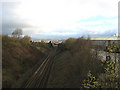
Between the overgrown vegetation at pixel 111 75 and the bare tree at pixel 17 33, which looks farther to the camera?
the bare tree at pixel 17 33

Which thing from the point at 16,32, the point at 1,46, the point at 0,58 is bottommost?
the point at 0,58

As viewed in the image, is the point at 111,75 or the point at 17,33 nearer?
the point at 111,75

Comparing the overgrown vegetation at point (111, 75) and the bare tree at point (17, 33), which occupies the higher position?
the bare tree at point (17, 33)

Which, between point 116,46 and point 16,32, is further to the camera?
point 16,32

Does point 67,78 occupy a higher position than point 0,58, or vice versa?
point 0,58

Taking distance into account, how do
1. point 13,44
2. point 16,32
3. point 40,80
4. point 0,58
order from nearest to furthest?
point 40,80
point 0,58
point 13,44
point 16,32

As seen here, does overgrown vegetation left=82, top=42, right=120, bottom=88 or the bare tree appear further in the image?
the bare tree

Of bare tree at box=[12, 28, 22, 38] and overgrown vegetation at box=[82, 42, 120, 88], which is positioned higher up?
bare tree at box=[12, 28, 22, 38]

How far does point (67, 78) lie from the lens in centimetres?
1196

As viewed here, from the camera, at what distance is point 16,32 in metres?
23.8

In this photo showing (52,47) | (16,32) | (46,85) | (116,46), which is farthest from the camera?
(52,47)

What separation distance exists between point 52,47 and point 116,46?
3907cm

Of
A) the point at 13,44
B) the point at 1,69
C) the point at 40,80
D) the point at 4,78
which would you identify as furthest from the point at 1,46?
the point at 40,80

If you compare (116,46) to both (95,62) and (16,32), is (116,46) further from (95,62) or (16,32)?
(16,32)
